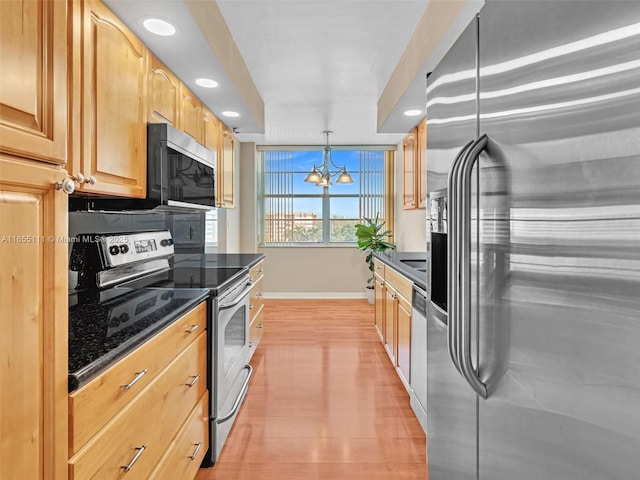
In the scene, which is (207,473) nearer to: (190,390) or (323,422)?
(190,390)

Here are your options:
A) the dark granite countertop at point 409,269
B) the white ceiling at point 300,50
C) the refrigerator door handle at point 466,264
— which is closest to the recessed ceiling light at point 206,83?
the white ceiling at point 300,50

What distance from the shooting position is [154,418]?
50.8 inches

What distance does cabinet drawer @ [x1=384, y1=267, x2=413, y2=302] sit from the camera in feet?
7.92

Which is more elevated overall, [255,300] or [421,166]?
[421,166]

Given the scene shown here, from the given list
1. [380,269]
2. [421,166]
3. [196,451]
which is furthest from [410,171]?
[196,451]

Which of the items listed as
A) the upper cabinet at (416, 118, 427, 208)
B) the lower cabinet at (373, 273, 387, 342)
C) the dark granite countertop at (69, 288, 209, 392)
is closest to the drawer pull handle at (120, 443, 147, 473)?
the dark granite countertop at (69, 288, 209, 392)

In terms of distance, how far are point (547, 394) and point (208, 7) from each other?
222cm

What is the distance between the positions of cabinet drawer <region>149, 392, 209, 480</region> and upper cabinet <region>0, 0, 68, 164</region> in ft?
3.64

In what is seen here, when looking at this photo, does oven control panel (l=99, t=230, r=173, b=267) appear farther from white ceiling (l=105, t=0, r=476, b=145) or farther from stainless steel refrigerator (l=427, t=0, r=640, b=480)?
stainless steel refrigerator (l=427, t=0, r=640, b=480)

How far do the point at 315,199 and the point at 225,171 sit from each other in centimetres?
252

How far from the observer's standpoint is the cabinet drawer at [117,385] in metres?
0.88

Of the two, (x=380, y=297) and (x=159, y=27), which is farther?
(x=380, y=297)

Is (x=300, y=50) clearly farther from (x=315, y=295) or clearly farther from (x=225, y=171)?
(x=315, y=295)

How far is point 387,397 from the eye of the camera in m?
2.64
